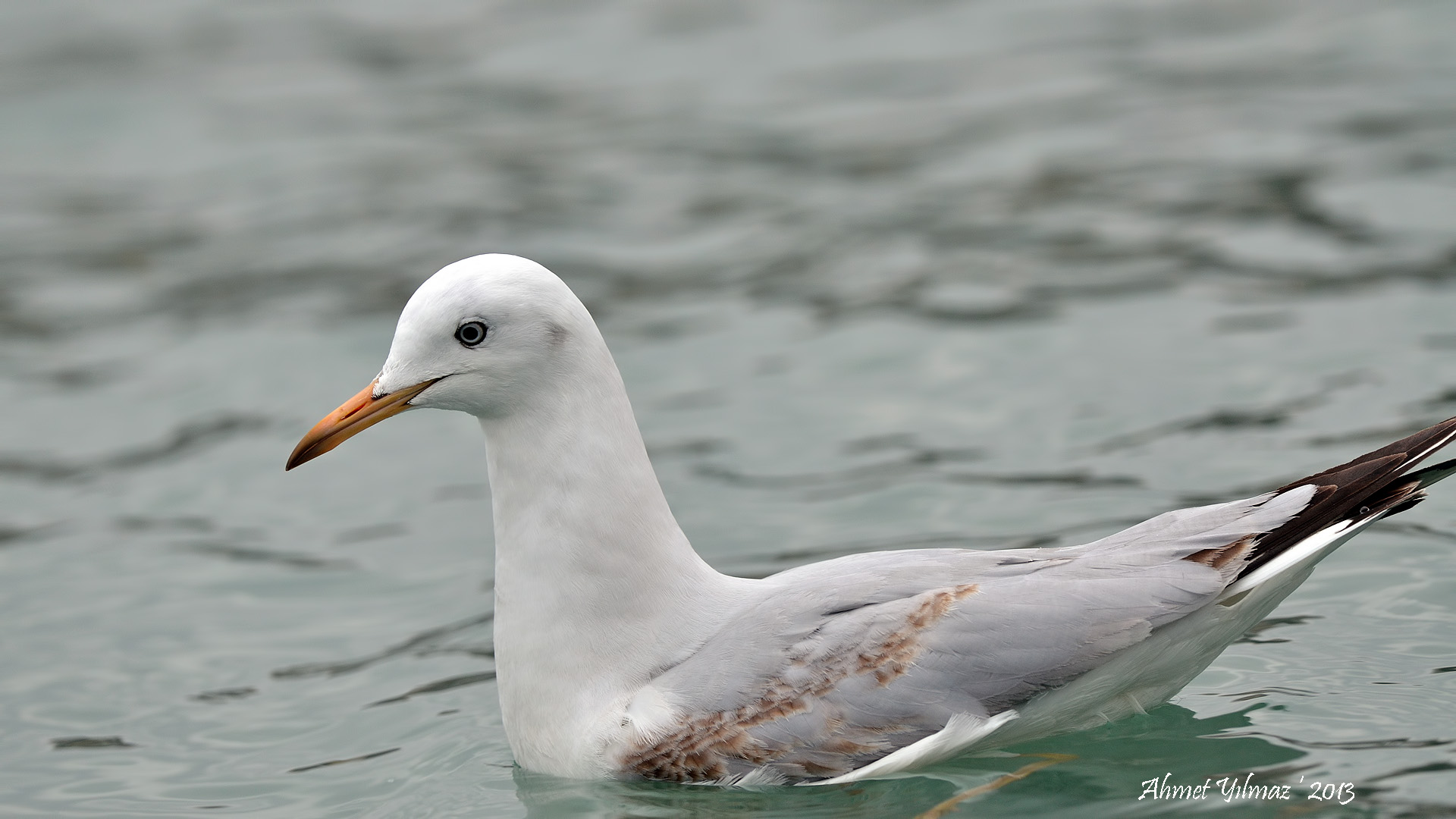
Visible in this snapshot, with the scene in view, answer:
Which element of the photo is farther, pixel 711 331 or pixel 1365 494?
pixel 711 331

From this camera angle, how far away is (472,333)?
533cm

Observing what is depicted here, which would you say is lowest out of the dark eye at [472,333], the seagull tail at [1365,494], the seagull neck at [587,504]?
the seagull tail at [1365,494]

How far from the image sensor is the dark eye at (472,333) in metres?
5.32

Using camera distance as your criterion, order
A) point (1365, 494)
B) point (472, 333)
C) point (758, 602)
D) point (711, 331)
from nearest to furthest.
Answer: point (1365, 494)
point (472, 333)
point (758, 602)
point (711, 331)

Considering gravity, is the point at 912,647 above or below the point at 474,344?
below

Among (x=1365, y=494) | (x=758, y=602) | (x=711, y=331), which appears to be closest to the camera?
(x=1365, y=494)

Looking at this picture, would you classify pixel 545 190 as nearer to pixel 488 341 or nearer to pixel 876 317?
pixel 876 317

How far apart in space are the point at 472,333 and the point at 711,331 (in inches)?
198

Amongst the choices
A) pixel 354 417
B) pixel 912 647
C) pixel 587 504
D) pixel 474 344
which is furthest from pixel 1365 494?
pixel 354 417

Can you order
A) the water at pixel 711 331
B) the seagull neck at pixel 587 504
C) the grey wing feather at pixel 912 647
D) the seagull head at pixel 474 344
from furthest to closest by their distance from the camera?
the water at pixel 711 331 < the seagull neck at pixel 587 504 < the seagull head at pixel 474 344 < the grey wing feather at pixel 912 647

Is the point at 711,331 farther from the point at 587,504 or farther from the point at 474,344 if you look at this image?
the point at 474,344

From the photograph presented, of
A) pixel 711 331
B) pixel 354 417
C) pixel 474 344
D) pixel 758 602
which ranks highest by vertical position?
pixel 474 344

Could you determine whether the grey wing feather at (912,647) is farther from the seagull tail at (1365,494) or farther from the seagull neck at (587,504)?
the seagull neck at (587,504)

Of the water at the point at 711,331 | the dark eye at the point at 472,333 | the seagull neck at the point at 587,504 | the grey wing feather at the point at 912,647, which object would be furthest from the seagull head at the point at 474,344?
the water at the point at 711,331
